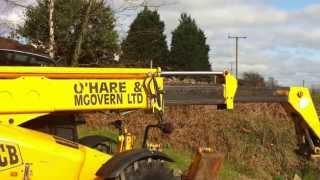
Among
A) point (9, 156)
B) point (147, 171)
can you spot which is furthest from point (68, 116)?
point (9, 156)

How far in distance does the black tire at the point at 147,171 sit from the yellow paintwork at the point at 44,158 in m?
0.37

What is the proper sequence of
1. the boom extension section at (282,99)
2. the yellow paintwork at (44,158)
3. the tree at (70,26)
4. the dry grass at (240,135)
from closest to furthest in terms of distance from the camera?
the yellow paintwork at (44,158)
the boom extension section at (282,99)
the dry grass at (240,135)
the tree at (70,26)

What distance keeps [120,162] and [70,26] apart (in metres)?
12.3

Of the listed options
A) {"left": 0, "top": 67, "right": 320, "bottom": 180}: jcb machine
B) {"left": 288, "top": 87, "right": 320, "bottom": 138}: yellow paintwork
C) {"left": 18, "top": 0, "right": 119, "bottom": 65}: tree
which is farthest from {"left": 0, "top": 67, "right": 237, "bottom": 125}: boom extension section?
{"left": 18, "top": 0, "right": 119, "bottom": 65}: tree

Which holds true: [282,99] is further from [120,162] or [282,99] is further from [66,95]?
[66,95]

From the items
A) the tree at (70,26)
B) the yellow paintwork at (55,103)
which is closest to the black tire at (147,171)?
the yellow paintwork at (55,103)

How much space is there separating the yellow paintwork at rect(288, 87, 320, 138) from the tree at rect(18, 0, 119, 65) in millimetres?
9112

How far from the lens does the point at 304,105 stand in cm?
1056

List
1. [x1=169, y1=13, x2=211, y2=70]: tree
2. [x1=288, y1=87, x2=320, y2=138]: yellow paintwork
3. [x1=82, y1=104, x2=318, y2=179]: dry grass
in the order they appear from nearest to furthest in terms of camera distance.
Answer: [x1=288, y1=87, x2=320, y2=138]: yellow paintwork < [x1=82, y1=104, x2=318, y2=179]: dry grass < [x1=169, y1=13, x2=211, y2=70]: tree

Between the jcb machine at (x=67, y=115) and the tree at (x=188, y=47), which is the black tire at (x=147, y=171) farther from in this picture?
the tree at (x=188, y=47)

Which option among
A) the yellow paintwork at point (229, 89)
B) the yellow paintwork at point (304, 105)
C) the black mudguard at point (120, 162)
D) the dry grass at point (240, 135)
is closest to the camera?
the black mudguard at point (120, 162)

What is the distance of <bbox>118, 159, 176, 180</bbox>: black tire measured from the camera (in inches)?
313

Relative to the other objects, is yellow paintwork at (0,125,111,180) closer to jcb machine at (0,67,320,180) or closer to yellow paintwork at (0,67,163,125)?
jcb machine at (0,67,320,180)

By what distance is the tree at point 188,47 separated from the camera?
191ft
